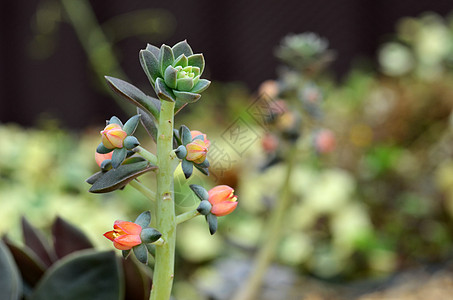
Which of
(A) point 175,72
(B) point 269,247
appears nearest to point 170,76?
(A) point 175,72

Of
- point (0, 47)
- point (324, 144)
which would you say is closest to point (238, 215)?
point (324, 144)

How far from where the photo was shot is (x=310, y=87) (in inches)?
20.1

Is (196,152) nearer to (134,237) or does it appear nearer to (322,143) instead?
(134,237)

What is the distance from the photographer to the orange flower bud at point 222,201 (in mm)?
220

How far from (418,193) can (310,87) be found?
0.55 m

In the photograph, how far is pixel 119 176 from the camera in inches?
8.2

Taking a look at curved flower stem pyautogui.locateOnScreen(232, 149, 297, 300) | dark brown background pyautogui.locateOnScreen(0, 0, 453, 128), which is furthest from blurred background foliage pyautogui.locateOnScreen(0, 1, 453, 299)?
dark brown background pyautogui.locateOnScreen(0, 0, 453, 128)

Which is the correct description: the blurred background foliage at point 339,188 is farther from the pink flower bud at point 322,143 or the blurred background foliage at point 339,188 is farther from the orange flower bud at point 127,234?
the orange flower bud at point 127,234

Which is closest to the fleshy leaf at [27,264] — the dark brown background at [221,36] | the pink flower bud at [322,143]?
the pink flower bud at [322,143]

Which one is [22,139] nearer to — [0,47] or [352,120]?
[352,120]

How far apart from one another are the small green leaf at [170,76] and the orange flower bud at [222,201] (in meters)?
0.04

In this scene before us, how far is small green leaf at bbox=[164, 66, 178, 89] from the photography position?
202mm

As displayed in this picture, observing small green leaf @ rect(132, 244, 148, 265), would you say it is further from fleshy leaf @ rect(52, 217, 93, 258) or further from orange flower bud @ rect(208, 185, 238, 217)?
fleshy leaf @ rect(52, 217, 93, 258)

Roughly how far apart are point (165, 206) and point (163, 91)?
4 cm
